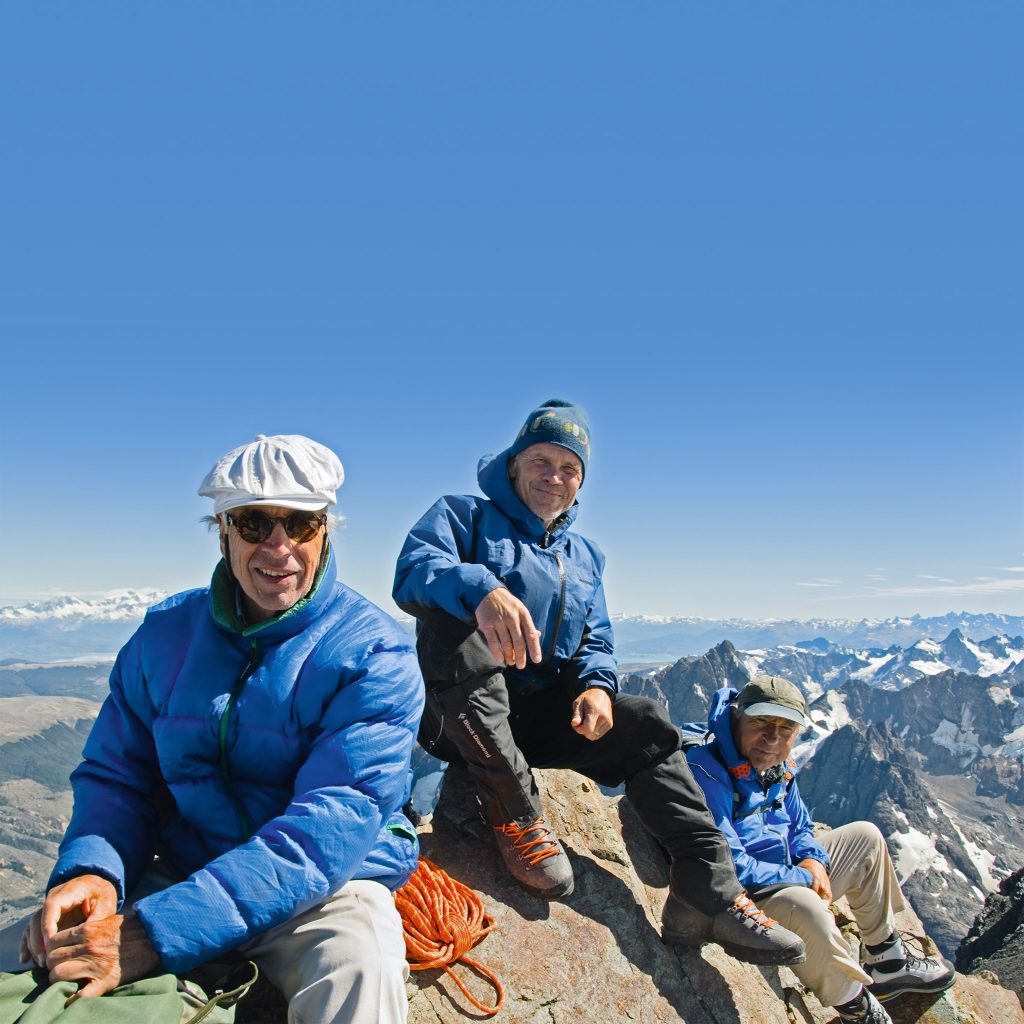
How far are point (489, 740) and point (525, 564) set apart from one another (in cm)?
197

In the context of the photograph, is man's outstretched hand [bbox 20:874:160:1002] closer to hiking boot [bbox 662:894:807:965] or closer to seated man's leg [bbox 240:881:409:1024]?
seated man's leg [bbox 240:881:409:1024]

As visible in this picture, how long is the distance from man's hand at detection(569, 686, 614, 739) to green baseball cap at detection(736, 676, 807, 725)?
2.41 metres

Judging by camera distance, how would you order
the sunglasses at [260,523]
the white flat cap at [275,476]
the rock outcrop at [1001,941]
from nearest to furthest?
the white flat cap at [275,476] < the sunglasses at [260,523] < the rock outcrop at [1001,941]

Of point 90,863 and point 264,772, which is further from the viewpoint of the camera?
point 264,772

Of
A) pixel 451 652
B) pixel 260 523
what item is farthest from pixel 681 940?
pixel 260 523

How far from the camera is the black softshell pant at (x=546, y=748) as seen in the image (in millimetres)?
7203

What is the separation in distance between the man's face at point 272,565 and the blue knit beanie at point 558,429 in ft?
11.9

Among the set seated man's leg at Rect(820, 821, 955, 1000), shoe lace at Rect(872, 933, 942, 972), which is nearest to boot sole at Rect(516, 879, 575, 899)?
seated man's leg at Rect(820, 821, 955, 1000)

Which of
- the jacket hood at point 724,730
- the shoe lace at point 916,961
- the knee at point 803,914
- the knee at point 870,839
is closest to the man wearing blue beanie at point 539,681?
the knee at point 803,914

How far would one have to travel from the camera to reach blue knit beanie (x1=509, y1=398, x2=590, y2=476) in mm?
8219

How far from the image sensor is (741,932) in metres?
7.55

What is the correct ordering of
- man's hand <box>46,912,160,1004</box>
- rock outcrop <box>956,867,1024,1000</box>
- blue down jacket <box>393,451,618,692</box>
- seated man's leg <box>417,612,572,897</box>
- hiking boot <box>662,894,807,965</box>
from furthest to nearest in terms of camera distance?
rock outcrop <box>956,867,1024,1000</box>, blue down jacket <box>393,451,618,692</box>, hiking boot <box>662,894,807,965</box>, seated man's leg <box>417,612,572,897</box>, man's hand <box>46,912,160,1004</box>

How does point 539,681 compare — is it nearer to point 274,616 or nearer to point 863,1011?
point 274,616

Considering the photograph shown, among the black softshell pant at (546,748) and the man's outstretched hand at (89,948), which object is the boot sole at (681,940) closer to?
the black softshell pant at (546,748)
